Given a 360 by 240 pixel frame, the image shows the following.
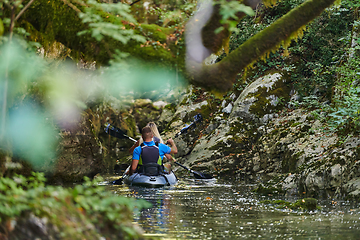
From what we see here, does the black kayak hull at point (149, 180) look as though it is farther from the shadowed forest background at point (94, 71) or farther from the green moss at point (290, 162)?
the green moss at point (290, 162)

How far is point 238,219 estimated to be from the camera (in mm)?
5652

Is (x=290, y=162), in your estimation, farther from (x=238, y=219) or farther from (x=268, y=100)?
(x=238, y=219)

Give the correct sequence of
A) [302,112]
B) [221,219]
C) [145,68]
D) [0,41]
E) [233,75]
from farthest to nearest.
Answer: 1. [302,112]
2. [221,219]
3. [233,75]
4. [145,68]
5. [0,41]

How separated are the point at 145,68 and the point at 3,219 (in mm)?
2421

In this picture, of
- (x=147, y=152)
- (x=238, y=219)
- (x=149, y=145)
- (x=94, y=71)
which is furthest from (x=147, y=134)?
(x=238, y=219)

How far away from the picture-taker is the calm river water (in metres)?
4.58

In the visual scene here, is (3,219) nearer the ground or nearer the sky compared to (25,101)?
nearer the ground

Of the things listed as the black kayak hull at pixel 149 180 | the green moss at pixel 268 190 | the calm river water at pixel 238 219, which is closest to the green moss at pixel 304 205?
the calm river water at pixel 238 219

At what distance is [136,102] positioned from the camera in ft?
83.7

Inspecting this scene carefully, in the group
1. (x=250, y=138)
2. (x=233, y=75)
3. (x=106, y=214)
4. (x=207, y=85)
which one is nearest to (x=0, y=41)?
(x=106, y=214)

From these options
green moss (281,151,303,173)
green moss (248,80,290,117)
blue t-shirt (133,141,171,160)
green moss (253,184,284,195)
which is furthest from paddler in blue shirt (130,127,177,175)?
green moss (248,80,290,117)

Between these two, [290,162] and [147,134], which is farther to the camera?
[147,134]

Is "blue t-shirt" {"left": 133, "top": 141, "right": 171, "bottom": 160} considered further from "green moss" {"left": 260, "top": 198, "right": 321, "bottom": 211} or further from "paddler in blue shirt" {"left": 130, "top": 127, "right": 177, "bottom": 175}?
"green moss" {"left": 260, "top": 198, "right": 321, "bottom": 211}

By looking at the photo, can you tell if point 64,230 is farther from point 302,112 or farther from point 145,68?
point 302,112
